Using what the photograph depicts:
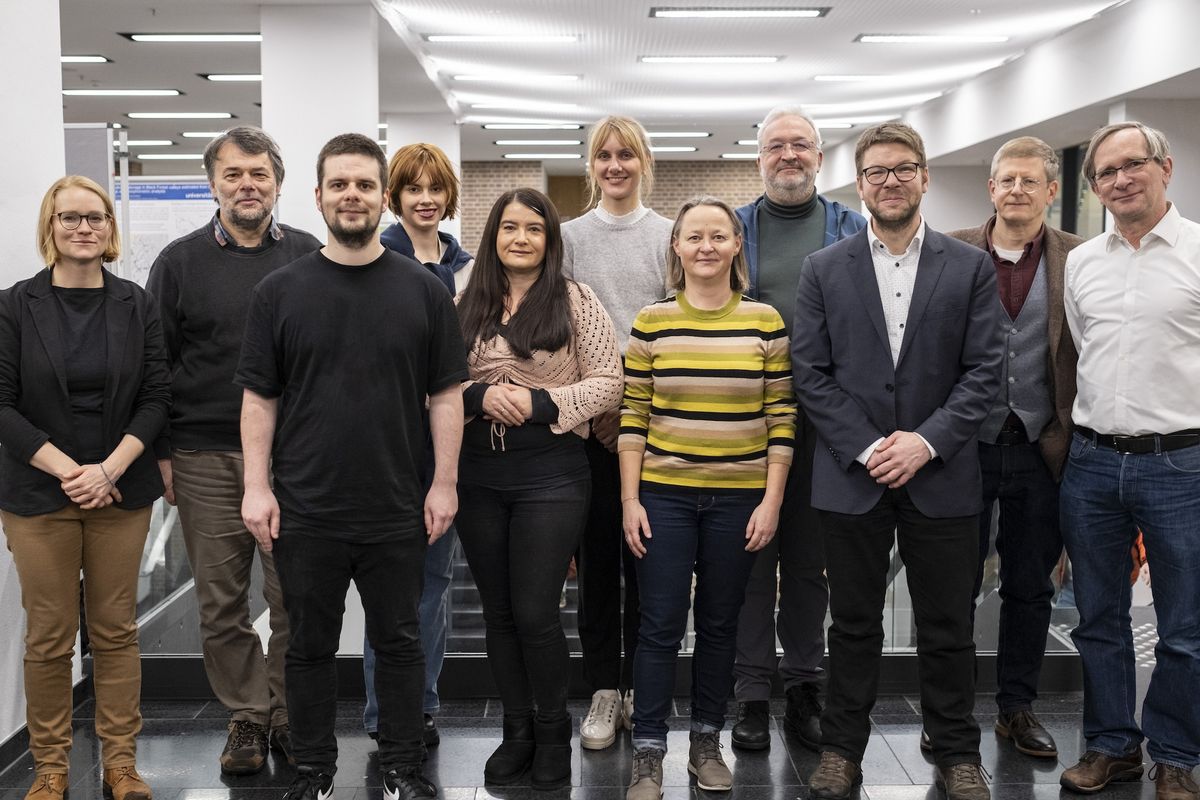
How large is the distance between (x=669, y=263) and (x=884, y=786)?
5.60 ft

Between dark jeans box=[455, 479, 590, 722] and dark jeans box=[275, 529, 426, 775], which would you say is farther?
dark jeans box=[455, 479, 590, 722]

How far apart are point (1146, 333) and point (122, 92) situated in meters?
12.0

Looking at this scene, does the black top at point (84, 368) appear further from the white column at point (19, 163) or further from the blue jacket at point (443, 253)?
the blue jacket at point (443, 253)

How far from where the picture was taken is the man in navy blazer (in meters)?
3.04

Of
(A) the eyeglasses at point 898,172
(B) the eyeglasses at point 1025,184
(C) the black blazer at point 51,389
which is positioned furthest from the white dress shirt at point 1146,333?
(C) the black blazer at point 51,389

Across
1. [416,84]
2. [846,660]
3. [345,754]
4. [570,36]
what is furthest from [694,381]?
[416,84]

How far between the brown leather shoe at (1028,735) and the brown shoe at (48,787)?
2.92 metres

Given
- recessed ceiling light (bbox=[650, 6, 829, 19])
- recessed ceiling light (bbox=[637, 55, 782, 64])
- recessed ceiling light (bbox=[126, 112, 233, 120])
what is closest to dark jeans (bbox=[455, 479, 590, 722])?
recessed ceiling light (bbox=[650, 6, 829, 19])

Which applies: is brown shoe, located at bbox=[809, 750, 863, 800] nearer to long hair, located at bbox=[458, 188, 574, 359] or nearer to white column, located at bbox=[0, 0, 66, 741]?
long hair, located at bbox=[458, 188, 574, 359]

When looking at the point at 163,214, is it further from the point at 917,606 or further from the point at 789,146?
the point at 917,606

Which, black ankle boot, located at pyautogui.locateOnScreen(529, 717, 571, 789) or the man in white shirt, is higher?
the man in white shirt

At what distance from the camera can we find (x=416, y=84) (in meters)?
11.3

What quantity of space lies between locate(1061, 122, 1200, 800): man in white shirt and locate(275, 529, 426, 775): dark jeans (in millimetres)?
1951

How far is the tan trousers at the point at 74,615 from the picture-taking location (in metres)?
3.05
